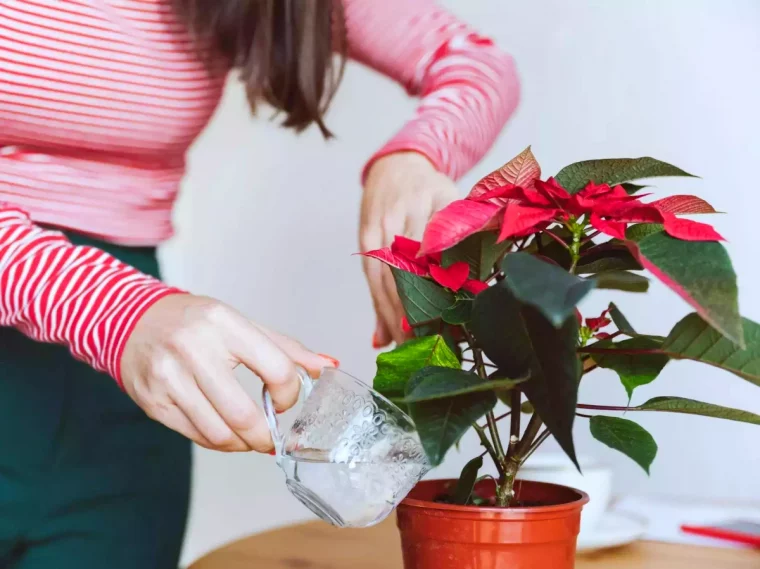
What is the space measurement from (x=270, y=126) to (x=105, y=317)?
72cm

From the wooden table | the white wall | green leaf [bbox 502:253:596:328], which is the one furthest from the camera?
the white wall

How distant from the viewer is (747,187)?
0.91m

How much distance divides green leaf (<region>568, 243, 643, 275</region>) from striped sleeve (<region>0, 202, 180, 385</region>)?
12.1 inches

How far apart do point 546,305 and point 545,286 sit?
2cm

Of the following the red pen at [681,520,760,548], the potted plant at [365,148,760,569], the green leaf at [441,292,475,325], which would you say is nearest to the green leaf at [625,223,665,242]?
the potted plant at [365,148,760,569]

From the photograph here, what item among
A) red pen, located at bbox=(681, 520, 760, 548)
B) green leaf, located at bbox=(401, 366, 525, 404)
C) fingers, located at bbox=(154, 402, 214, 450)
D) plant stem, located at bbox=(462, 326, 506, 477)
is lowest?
red pen, located at bbox=(681, 520, 760, 548)

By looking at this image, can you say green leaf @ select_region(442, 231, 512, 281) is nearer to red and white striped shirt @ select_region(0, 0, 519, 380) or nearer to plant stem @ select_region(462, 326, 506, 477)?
plant stem @ select_region(462, 326, 506, 477)

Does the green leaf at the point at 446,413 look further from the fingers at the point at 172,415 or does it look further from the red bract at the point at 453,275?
the fingers at the point at 172,415

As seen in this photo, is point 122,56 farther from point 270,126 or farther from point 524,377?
point 524,377

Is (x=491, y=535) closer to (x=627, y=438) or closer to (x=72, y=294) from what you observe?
(x=627, y=438)

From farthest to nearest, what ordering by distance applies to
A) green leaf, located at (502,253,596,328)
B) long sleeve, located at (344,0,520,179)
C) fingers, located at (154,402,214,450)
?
long sleeve, located at (344,0,520,179)
fingers, located at (154,402,214,450)
green leaf, located at (502,253,596,328)

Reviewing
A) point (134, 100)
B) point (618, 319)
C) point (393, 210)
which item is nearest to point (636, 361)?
point (618, 319)

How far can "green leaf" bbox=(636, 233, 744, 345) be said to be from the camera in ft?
1.10

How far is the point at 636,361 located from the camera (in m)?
0.44
